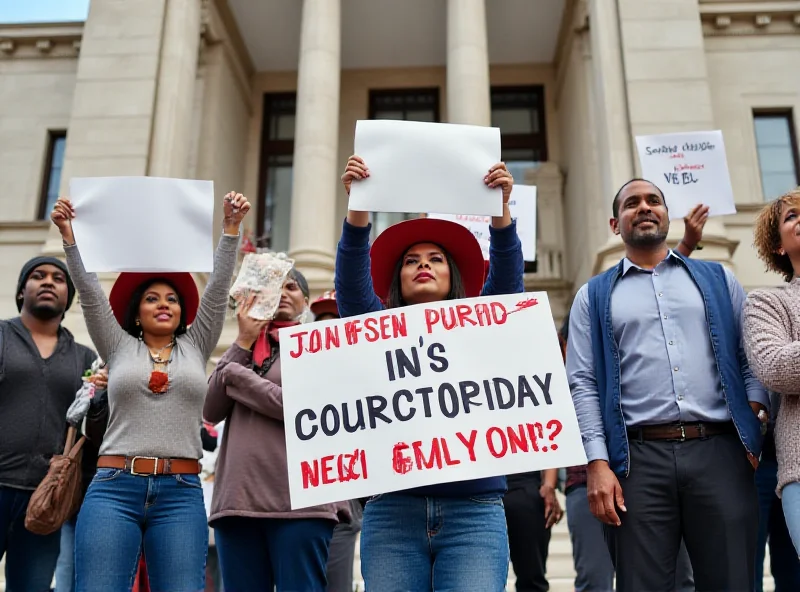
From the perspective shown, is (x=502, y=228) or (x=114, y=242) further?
(x=114, y=242)

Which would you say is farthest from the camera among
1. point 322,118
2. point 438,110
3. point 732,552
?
point 438,110

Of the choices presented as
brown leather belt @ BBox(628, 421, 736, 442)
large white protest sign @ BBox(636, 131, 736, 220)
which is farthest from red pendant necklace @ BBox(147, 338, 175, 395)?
large white protest sign @ BBox(636, 131, 736, 220)

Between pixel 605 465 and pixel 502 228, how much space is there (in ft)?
3.74

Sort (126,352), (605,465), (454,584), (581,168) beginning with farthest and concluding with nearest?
(581,168) < (126,352) < (605,465) < (454,584)

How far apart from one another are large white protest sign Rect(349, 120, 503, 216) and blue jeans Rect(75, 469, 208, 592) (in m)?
1.66

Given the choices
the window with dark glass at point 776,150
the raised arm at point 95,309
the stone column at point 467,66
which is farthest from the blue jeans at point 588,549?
the window with dark glass at point 776,150

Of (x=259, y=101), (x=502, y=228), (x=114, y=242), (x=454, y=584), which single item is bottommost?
(x=454, y=584)

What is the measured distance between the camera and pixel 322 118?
15.8 meters

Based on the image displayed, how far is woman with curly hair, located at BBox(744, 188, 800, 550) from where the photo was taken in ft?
10.7

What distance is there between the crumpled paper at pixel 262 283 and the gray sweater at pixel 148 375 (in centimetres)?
12

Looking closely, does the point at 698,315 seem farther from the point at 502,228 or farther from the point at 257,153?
the point at 257,153

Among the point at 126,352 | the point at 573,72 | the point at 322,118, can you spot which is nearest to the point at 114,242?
the point at 126,352

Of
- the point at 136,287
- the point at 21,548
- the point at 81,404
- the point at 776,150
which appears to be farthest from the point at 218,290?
the point at 776,150

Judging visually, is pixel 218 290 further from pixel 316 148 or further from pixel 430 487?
pixel 316 148
